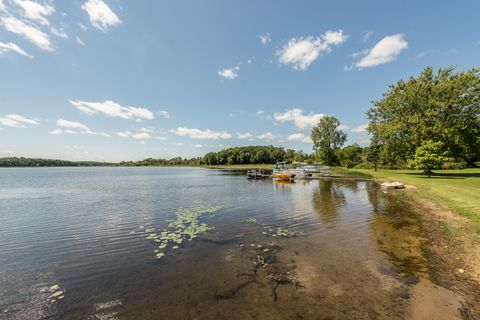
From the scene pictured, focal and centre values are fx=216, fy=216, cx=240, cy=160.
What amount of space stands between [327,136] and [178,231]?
75.1m

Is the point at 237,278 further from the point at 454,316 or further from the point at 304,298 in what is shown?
the point at 454,316

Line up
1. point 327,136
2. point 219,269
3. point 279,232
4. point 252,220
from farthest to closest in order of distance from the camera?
point 327,136, point 252,220, point 279,232, point 219,269

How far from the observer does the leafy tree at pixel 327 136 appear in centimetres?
7769

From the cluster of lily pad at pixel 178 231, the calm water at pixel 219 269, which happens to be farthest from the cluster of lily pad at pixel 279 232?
the cluster of lily pad at pixel 178 231

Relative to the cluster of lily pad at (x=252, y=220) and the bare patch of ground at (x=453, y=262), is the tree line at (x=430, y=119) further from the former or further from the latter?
the cluster of lily pad at (x=252, y=220)

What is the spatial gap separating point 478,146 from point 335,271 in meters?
47.9

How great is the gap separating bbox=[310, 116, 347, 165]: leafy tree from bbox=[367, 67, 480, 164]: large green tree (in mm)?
33223

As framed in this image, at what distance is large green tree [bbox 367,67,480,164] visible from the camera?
35.8 m

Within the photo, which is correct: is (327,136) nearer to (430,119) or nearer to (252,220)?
(430,119)

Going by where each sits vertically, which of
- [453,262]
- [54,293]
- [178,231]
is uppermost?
[453,262]

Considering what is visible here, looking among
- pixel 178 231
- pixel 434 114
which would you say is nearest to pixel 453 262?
pixel 178 231

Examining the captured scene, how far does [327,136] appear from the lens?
77.7 meters

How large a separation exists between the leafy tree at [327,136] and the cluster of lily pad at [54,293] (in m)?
80.5

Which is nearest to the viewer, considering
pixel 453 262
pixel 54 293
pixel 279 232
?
pixel 54 293
